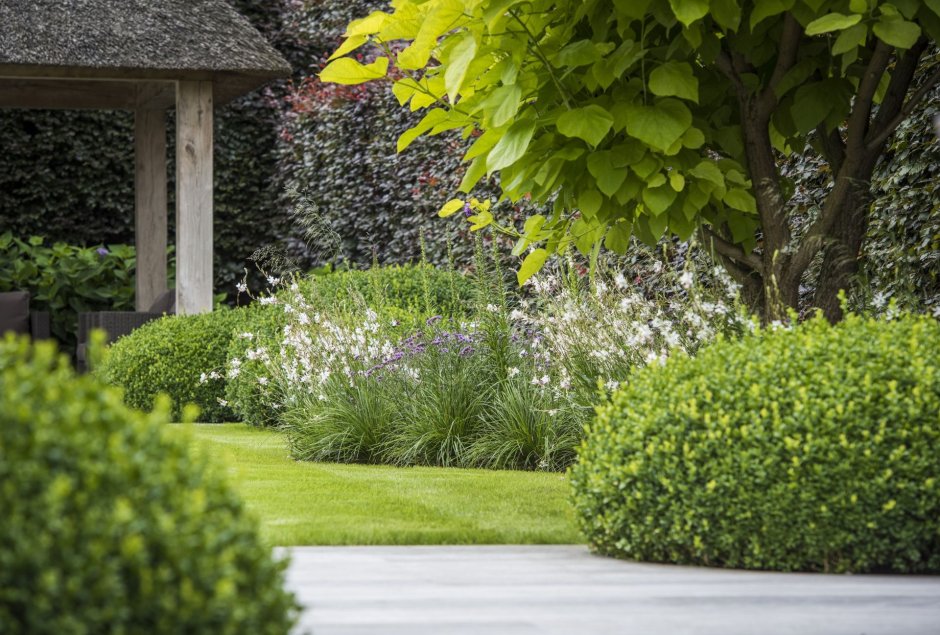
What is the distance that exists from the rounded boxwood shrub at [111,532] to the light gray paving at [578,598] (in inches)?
20.8

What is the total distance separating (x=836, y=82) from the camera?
13.5 ft

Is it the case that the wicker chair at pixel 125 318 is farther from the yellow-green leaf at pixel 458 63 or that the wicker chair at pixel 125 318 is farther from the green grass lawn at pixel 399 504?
the yellow-green leaf at pixel 458 63

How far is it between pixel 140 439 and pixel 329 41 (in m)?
11.5

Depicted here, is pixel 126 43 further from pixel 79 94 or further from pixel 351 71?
pixel 351 71

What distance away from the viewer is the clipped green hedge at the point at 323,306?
8.02 meters

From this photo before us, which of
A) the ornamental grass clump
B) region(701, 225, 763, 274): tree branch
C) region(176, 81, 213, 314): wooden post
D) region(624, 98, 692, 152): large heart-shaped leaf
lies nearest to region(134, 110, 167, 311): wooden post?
region(176, 81, 213, 314): wooden post

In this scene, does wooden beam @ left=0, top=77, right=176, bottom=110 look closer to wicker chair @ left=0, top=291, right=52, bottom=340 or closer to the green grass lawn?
wicker chair @ left=0, top=291, right=52, bottom=340

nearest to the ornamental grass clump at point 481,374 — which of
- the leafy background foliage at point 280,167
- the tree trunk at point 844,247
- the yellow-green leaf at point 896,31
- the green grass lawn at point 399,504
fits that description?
the green grass lawn at point 399,504

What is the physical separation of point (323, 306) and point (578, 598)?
533cm

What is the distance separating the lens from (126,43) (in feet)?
30.8

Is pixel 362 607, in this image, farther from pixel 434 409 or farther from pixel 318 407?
pixel 318 407

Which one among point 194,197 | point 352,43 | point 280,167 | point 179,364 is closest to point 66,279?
point 280,167

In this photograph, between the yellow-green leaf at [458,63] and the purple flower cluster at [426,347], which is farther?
the purple flower cluster at [426,347]

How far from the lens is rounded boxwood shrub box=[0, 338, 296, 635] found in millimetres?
1618
